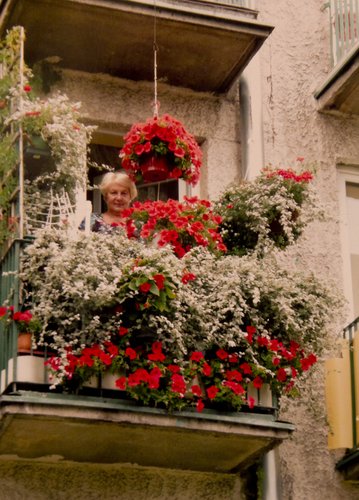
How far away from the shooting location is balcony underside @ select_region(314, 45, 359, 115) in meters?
12.7

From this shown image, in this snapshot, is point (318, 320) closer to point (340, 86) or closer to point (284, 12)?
point (340, 86)

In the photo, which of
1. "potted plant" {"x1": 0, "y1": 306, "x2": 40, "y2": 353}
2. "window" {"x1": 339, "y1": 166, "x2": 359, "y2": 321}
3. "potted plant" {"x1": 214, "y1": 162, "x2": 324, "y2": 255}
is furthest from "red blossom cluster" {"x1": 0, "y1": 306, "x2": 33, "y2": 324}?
Result: "window" {"x1": 339, "y1": 166, "x2": 359, "y2": 321}

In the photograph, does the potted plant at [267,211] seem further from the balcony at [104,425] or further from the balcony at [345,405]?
the balcony at [104,425]

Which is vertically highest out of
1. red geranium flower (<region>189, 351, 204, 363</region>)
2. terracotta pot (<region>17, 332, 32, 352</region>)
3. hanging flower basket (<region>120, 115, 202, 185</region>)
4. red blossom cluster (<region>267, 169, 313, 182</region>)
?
hanging flower basket (<region>120, 115, 202, 185</region>)

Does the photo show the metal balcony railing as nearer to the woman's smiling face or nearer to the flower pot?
the woman's smiling face

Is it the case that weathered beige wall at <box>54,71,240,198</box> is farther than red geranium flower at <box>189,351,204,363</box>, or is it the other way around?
weathered beige wall at <box>54,71,240,198</box>

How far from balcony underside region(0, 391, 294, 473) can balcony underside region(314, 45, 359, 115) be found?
3.59 meters

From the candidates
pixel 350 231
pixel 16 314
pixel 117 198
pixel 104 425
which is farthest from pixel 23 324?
pixel 350 231

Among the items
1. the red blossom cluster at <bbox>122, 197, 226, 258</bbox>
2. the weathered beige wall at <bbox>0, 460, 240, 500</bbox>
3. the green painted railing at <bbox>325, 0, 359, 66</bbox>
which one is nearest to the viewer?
the weathered beige wall at <bbox>0, 460, 240, 500</bbox>

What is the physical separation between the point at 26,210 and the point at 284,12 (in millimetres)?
3792

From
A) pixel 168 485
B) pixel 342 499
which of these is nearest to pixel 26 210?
pixel 168 485

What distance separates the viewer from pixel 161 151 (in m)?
11.3

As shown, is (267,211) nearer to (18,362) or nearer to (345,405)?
(345,405)

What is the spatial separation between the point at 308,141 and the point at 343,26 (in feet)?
4.03
